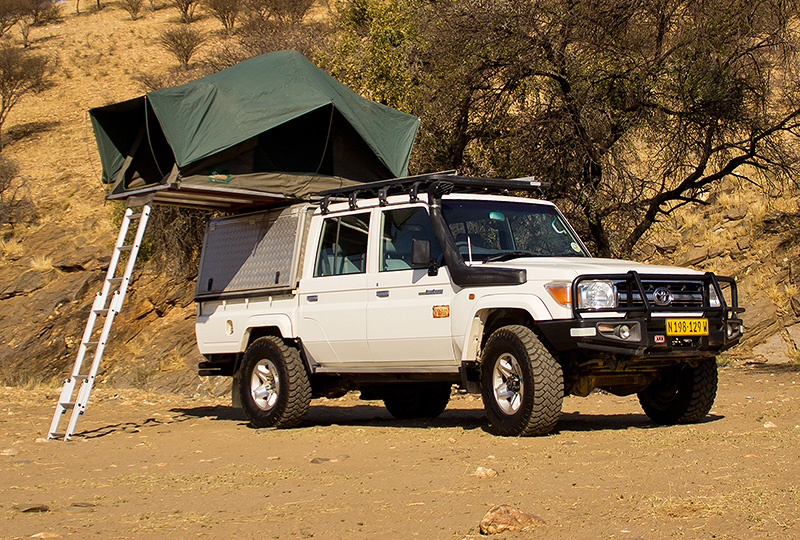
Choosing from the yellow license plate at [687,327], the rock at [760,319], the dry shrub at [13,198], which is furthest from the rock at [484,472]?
the dry shrub at [13,198]

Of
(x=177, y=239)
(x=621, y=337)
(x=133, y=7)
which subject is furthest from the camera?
(x=133, y=7)

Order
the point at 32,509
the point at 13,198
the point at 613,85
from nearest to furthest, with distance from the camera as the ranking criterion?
the point at 32,509
the point at 613,85
the point at 13,198

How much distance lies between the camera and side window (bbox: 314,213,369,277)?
8.17 m

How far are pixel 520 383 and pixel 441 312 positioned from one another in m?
0.97

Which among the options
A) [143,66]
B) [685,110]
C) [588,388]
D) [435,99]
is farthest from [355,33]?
[143,66]

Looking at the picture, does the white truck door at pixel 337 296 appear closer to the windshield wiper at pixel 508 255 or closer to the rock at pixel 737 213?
the windshield wiper at pixel 508 255

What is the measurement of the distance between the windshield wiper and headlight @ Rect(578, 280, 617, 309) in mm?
990

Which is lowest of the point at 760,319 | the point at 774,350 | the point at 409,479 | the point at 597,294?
the point at 774,350

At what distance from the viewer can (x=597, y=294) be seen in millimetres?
6625

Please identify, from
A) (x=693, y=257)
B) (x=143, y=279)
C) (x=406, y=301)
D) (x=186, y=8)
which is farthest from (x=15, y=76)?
(x=406, y=301)

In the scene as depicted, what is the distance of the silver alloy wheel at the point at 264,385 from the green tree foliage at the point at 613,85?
559 cm

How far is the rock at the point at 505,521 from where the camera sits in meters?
4.07

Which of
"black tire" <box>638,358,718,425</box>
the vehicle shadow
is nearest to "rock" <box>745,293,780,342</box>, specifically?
the vehicle shadow

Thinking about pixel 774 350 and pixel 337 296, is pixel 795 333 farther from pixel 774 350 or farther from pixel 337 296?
pixel 337 296
